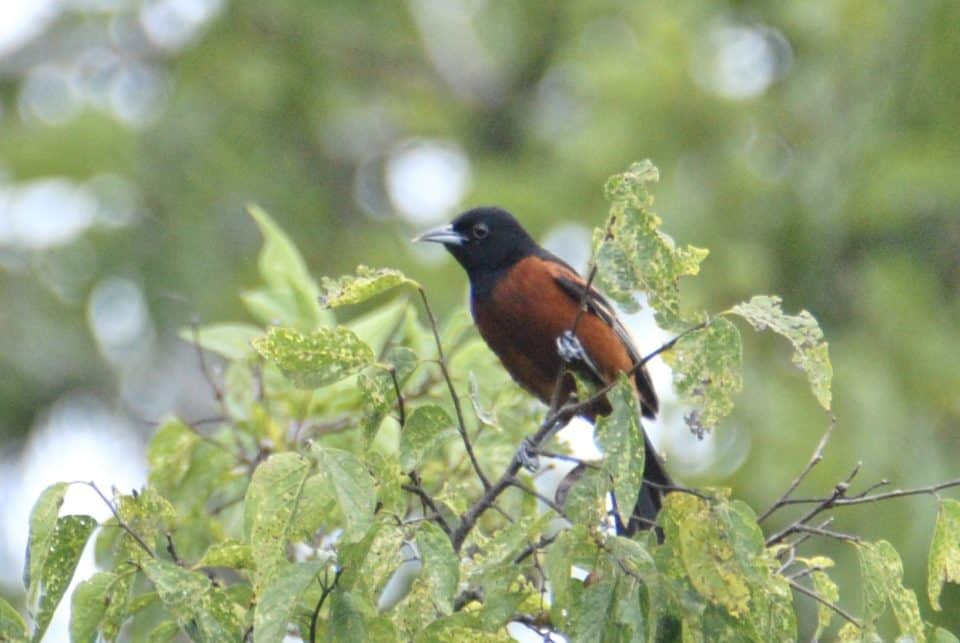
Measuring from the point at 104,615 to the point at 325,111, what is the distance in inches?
423

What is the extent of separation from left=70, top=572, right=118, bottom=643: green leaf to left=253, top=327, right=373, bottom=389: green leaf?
444 mm

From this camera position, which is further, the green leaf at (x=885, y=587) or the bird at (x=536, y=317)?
the bird at (x=536, y=317)

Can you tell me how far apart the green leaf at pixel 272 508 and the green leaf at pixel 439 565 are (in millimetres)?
214

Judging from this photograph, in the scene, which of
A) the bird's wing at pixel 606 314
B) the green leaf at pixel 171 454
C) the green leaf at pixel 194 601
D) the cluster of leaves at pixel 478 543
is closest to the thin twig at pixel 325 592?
the cluster of leaves at pixel 478 543

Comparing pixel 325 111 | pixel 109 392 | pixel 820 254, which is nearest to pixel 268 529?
pixel 820 254

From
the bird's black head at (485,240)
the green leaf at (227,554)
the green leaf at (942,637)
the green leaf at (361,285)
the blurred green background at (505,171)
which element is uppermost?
the blurred green background at (505,171)

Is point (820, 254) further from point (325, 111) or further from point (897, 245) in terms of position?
point (325, 111)

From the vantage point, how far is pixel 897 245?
8.90 m

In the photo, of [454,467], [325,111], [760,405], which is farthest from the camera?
[325,111]

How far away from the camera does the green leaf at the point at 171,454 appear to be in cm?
363

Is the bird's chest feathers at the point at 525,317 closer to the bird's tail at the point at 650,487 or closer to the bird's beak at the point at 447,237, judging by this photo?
the bird's beak at the point at 447,237

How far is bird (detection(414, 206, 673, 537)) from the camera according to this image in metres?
4.02

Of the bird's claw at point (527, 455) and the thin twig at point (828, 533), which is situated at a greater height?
the bird's claw at point (527, 455)

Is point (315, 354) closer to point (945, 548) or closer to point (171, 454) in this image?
point (945, 548)
